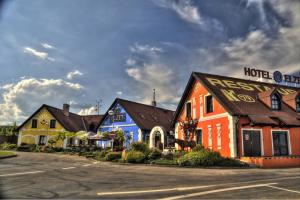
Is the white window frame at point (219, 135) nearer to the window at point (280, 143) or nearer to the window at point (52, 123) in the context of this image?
the window at point (280, 143)

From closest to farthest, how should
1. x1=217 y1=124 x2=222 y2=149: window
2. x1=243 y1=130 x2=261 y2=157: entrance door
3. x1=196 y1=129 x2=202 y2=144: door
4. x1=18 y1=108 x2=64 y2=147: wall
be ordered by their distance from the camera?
x1=243 y1=130 x2=261 y2=157: entrance door, x1=217 y1=124 x2=222 y2=149: window, x1=196 y1=129 x2=202 y2=144: door, x1=18 y1=108 x2=64 y2=147: wall

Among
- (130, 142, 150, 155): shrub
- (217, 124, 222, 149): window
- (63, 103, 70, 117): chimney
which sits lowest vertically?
(130, 142, 150, 155): shrub

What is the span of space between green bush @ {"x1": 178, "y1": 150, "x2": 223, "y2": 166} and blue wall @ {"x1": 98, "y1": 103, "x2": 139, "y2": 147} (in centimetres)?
1853

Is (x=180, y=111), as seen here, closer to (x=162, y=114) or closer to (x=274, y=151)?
(x=274, y=151)

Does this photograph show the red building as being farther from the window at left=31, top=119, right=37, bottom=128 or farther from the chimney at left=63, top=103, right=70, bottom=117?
the window at left=31, top=119, right=37, bottom=128

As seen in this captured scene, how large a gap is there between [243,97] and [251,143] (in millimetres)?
4666

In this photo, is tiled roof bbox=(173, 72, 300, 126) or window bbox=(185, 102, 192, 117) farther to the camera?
window bbox=(185, 102, 192, 117)

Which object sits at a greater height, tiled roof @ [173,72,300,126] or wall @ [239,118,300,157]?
tiled roof @ [173,72,300,126]

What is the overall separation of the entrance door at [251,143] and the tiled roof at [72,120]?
2759 centimetres

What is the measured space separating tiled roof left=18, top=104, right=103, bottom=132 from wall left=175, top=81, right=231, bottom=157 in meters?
21.4

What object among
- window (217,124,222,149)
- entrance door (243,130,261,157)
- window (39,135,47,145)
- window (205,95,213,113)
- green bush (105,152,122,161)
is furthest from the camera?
Answer: window (39,135,47,145)

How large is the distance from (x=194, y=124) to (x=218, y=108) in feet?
11.9

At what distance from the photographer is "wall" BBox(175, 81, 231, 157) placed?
20.4 meters

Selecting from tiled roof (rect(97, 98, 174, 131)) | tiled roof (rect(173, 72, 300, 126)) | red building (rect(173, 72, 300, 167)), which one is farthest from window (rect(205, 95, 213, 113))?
tiled roof (rect(97, 98, 174, 131))
